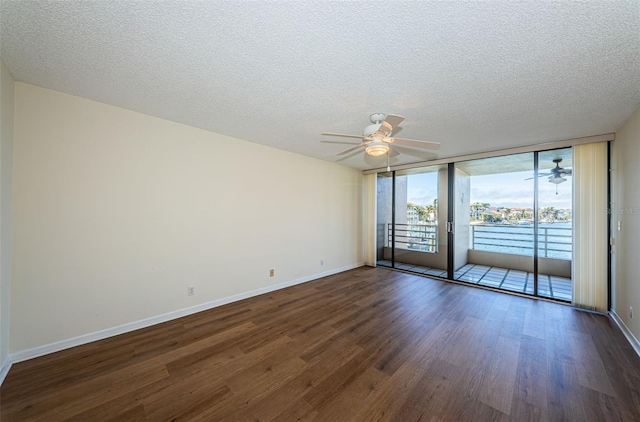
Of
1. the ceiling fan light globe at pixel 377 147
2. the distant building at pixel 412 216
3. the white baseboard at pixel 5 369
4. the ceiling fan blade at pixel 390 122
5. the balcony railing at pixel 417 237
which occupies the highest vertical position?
the ceiling fan blade at pixel 390 122

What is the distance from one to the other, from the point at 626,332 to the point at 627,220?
4.18 feet

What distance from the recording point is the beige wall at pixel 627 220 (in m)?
2.42

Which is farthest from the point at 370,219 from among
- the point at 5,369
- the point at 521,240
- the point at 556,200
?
the point at 5,369

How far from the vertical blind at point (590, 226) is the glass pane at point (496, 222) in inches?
21.7

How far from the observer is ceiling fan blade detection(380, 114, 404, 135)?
2023 millimetres

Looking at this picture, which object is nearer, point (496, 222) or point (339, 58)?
point (339, 58)

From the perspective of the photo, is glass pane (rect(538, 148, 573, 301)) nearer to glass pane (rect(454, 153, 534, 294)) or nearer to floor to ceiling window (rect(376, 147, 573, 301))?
floor to ceiling window (rect(376, 147, 573, 301))

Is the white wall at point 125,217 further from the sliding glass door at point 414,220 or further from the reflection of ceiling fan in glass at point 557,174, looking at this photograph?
the reflection of ceiling fan in glass at point 557,174

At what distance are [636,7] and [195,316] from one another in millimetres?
4597

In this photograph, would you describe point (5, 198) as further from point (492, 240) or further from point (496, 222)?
point (492, 240)

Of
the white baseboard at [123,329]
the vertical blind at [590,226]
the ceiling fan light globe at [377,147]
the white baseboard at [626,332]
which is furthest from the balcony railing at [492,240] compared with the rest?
the ceiling fan light globe at [377,147]

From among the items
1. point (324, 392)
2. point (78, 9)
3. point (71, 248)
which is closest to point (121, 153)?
point (71, 248)

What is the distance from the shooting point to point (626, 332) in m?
2.56

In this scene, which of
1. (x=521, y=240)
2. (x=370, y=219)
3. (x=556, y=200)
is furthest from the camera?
(x=370, y=219)
